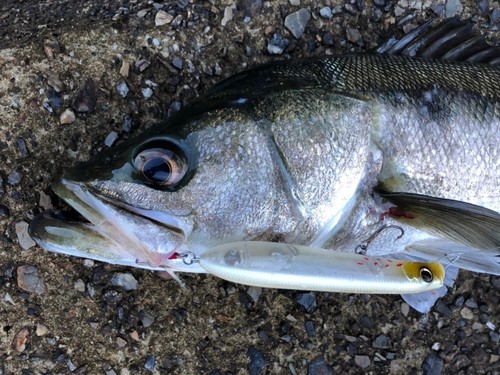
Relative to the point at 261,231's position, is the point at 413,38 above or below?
above

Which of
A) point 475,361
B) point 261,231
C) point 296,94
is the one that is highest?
point 296,94

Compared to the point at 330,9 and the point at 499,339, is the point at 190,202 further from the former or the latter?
the point at 499,339

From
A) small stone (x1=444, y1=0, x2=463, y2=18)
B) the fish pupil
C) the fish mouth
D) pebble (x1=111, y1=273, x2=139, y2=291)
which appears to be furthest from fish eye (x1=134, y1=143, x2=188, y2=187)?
small stone (x1=444, y1=0, x2=463, y2=18)

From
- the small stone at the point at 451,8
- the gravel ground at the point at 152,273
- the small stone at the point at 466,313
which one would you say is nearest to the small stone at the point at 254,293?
the gravel ground at the point at 152,273

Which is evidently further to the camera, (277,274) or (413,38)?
(413,38)

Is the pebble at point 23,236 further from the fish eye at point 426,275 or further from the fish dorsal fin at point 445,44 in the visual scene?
the fish dorsal fin at point 445,44

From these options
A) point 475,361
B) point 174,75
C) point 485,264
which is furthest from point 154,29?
point 475,361
